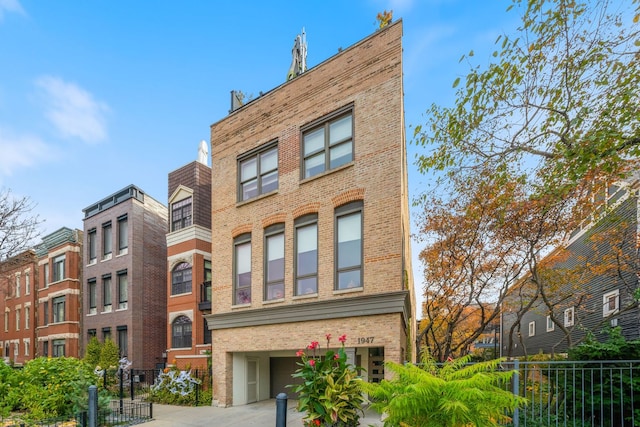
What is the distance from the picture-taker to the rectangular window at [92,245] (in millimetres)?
24344

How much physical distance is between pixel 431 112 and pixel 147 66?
8.36 m

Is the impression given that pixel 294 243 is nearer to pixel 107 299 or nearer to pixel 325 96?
pixel 325 96

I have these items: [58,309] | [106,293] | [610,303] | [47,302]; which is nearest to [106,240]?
→ [106,293]

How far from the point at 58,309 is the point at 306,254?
23096 mm

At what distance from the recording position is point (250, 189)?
1403 centimetres

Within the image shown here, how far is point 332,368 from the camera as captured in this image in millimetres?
7883

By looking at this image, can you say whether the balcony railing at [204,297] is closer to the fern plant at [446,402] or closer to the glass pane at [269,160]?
the glass pane at [269,160]

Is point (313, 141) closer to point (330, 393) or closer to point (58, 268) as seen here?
point (330, 393)

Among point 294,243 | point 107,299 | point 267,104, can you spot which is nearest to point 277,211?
point 294,243

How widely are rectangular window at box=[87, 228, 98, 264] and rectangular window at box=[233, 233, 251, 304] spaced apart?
14.9m

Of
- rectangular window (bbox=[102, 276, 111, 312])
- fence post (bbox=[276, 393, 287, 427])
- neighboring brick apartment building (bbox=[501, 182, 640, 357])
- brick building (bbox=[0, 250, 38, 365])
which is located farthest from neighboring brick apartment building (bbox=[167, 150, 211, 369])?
brick building (bbox=[0, 250, 38, 365])

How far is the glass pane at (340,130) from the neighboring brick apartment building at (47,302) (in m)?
19.6

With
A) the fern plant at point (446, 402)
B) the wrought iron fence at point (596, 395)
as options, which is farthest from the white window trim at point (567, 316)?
the fern plant at point (446, 402)

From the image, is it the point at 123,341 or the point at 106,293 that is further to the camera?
the point at 106,293
